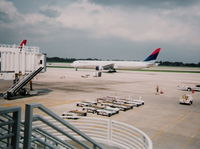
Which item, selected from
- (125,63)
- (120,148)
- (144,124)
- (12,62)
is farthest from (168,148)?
(125,63)

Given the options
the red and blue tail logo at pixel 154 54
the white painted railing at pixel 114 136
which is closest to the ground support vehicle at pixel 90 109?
the white painted railing at pixel 114 136

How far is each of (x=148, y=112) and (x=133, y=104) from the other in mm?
3000

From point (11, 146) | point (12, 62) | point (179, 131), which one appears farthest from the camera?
point (12, 62)

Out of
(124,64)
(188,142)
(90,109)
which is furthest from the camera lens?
(124,64)

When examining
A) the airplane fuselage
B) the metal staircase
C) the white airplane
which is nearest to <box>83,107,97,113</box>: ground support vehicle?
the metal staircase

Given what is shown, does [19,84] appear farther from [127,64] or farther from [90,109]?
[127,64]

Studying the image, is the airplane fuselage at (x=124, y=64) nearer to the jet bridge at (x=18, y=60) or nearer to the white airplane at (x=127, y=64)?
the white airplane at (x=127, y=64)

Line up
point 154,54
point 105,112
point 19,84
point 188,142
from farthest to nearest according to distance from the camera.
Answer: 1. point 154,54
2. point 19,84
3. point 105,112
4. point 188,142

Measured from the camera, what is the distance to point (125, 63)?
3305 inches

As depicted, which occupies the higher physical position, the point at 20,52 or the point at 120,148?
the point at 20,52

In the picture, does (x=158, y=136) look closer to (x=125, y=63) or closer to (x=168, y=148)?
(x=168, y=148)

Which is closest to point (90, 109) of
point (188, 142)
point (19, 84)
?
point (188, 142)

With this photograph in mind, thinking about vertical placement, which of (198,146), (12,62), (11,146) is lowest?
(198,146)

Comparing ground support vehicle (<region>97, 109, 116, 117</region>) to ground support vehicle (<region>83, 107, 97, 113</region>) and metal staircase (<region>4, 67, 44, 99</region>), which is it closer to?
ground support vehicle (<region>83, 107, 97, 113</region>)
